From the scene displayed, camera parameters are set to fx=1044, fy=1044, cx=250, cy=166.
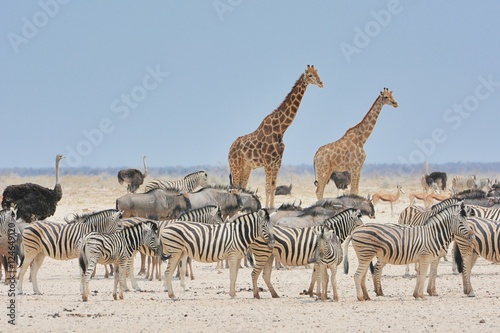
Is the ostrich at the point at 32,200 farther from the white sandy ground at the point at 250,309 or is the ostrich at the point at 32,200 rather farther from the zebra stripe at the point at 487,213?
the zebra stripe at the point at 487,213

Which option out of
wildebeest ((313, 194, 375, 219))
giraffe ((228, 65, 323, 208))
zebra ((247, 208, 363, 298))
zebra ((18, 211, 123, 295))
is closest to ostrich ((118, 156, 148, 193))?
giraffe ((228, 65, 323, 208))

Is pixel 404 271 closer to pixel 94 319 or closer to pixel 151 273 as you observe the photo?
pixel 151 273

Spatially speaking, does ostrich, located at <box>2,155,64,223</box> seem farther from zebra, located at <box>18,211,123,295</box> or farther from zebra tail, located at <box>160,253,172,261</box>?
zebra tail, located at <box>160,253,172,261</box>

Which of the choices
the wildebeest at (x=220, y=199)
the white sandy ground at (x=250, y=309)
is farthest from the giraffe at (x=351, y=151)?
the white sandy ground at (x=250, y=309)

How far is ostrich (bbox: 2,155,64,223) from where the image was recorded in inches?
985

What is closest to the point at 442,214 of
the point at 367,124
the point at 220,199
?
the point at 220,199

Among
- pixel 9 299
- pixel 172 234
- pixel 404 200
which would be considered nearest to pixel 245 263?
pixel 172 234

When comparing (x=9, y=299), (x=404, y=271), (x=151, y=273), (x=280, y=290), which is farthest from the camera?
(x=404, y=271)

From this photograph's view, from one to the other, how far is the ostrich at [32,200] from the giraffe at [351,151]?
21.8ft

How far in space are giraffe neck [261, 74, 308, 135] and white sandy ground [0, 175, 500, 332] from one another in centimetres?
764

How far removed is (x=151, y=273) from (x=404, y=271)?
5035 mm

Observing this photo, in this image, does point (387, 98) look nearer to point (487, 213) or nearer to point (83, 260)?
point (487, 213)

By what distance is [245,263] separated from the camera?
21.3 metres

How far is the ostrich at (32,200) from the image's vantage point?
2502 centimetres
